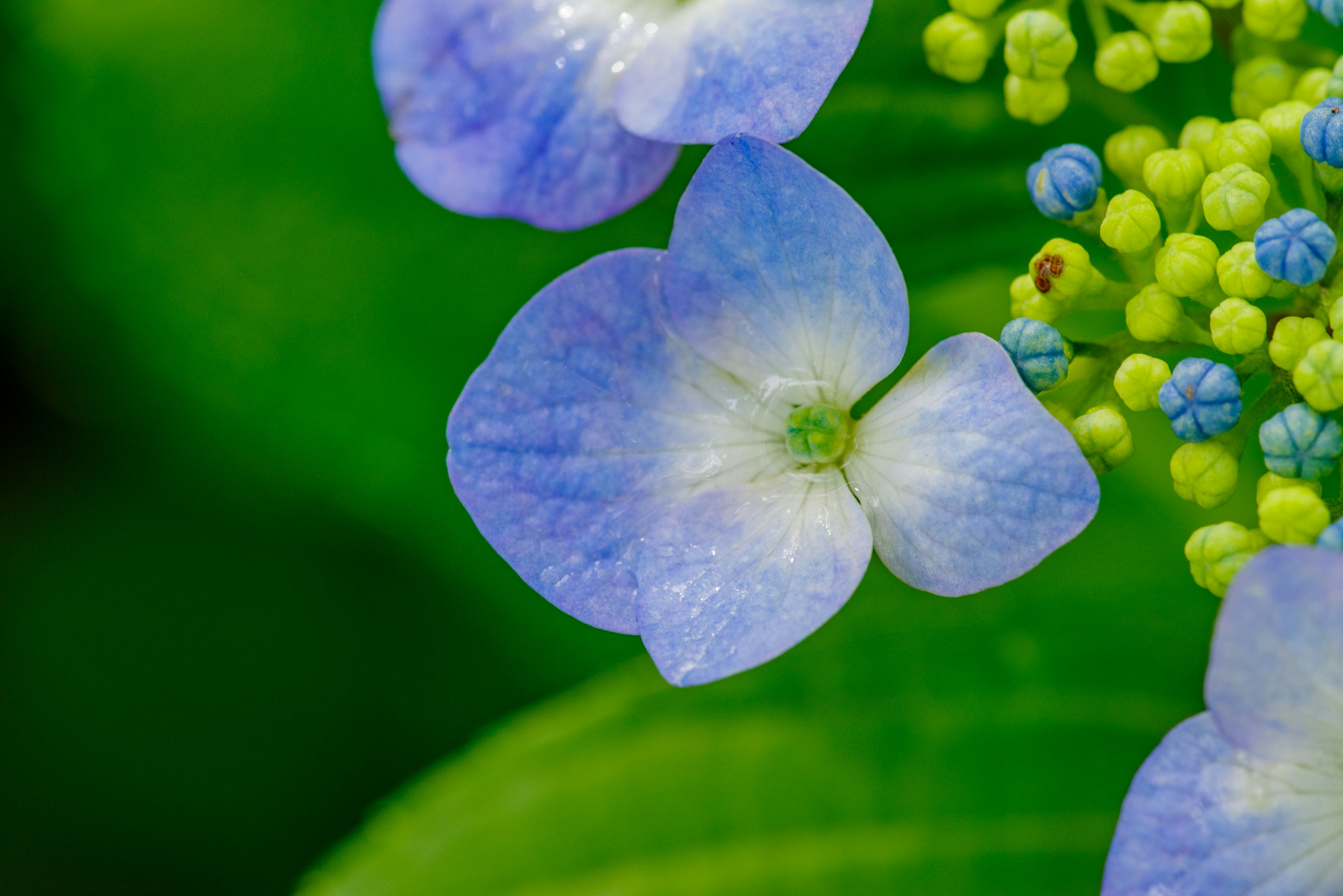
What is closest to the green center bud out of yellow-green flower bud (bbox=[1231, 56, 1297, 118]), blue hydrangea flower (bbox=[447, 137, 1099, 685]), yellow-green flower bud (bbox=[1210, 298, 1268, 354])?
blue hydrangea flower (bbox=[447, 137, 1099, 685])

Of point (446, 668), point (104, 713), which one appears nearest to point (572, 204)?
point (446, 668)

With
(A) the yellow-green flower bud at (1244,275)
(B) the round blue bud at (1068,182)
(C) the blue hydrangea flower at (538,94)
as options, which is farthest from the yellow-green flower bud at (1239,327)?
(C) the blue hydrangea flower at (538,94)

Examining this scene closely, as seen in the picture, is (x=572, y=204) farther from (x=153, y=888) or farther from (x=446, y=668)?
(x=153, y=888)

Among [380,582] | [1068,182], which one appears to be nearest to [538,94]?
[1068,182]

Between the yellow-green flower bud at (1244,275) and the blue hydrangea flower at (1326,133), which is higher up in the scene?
the blue hydrangea flower at (1326,133)

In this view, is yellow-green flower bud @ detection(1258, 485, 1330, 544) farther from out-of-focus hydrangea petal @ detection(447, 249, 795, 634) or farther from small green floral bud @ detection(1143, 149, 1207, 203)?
out-of-focus hydrangea petal @ detection(447, 249, 795, 634)

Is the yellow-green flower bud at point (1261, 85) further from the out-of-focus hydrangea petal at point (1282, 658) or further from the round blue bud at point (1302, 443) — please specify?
the out-of-focus hydrangea petal at point (1282, 658)
